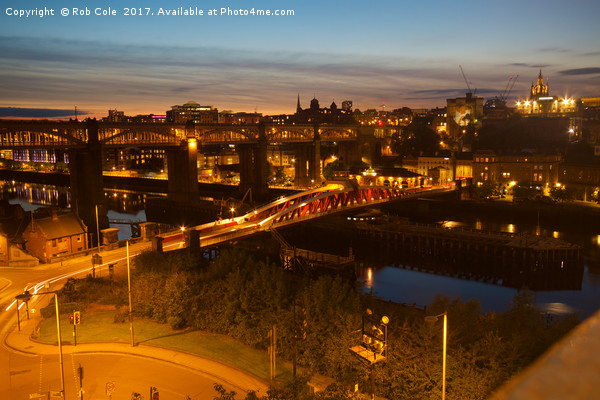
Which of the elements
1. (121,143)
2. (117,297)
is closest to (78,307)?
(117,297)

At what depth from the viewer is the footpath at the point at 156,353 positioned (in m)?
15.1

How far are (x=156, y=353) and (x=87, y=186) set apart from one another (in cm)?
3532

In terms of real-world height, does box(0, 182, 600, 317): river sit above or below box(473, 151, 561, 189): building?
below

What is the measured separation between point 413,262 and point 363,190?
14.7m

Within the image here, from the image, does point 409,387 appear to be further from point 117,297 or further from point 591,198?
point 591,198

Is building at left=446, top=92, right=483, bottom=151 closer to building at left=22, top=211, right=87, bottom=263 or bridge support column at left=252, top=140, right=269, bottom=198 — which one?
bridge support column at left=252, top=140, right=269, bottom=198

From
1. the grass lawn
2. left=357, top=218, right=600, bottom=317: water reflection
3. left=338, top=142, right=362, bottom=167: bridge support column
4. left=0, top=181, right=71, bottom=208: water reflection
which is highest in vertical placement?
left=338, top=142, right=362, bottom=167: bridge support column

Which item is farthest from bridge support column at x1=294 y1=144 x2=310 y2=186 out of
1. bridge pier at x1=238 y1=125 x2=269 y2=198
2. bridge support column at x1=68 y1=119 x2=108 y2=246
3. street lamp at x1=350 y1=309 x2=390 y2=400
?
street lamp at x1=350 y1=309 x2=390 y2=400

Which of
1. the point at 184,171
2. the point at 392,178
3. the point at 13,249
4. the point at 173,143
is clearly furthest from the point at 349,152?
the point at 13,249

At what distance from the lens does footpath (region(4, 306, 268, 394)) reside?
1515 cm

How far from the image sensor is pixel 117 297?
71.2 ft

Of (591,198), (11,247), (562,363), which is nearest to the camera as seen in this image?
(562,363)

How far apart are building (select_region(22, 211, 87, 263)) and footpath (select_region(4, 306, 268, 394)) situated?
1193 centimetres

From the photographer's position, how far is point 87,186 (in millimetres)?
48312
